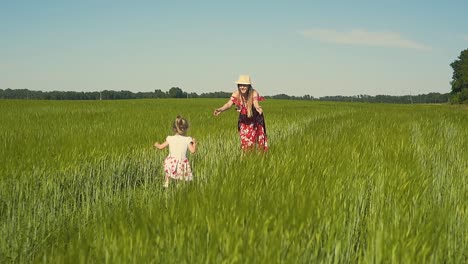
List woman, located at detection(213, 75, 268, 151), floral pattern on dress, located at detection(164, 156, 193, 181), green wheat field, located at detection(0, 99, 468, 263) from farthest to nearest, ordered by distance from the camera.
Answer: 1. woman, located at detection(213, 75, 268, 151)
2. floral pattern on dress, located at detection(164, 156, 193, 181)
3. green wheat field, located at detection(0, 99, 468, 263)

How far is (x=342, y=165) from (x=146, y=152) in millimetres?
3521

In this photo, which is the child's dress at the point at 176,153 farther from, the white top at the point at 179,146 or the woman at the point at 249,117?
the woman at the point at 249,117

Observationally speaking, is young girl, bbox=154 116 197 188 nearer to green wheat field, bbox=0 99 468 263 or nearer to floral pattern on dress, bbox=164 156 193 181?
floral pattern on dress, bbox=164 156 193 181

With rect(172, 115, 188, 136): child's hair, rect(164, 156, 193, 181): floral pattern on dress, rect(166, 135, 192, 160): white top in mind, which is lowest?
rect(164, 156, 193, 181): floral pattern on dress

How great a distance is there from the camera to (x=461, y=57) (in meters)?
86.5

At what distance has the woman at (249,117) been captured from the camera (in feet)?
21.4

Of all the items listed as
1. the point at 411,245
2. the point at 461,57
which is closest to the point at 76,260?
the point at 411,245

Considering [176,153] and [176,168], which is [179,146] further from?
[176,168]

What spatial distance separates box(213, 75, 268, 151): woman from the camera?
6.52 meters

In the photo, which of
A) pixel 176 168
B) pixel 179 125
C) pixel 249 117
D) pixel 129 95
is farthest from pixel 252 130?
pixel 129 95

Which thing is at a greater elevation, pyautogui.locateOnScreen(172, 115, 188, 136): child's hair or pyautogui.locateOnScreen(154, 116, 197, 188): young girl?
pyautogui.locateOnScreen(172, 115, 188, 136): child's hair

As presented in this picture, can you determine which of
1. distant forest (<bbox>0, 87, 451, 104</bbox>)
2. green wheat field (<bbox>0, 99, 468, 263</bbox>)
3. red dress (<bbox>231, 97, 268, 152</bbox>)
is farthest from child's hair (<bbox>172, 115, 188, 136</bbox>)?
distant forest (<bbox>0, 87, 451, 104</bbox>)

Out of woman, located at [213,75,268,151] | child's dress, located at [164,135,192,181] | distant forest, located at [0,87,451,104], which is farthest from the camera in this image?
distant forest, located at [0,87,451,104]

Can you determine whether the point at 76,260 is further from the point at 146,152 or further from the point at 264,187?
the point at 146,152
